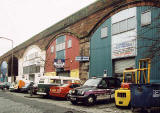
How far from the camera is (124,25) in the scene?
67.0ft

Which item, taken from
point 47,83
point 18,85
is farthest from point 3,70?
point 47,83

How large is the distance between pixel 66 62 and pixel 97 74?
7779mm

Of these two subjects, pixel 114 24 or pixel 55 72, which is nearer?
pixel 114 24

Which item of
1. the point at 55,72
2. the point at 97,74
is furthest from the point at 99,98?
the point at 55,72

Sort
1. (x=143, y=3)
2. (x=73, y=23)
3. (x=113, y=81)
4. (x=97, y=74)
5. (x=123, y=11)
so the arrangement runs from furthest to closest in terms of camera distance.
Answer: (x=73, y=23) < (x=97, y=74) < (x=123, y=11) < (x=143, y=3) < (x=113, y=81)

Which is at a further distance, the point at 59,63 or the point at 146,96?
the point at 59,63

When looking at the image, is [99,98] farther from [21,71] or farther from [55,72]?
[21,71]

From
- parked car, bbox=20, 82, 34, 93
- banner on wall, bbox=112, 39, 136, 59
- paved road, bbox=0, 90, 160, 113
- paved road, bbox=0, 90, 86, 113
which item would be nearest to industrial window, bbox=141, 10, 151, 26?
banner on wall, bbox=112, 39, 136, 59

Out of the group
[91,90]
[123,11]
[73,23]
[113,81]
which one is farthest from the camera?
[73,23]

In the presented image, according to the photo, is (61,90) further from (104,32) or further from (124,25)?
(104,32)

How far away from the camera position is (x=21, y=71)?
164 feet

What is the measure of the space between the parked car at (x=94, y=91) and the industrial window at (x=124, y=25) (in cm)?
688

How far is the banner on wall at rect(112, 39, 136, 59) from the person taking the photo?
18891mm

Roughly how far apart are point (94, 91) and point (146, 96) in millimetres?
3923
